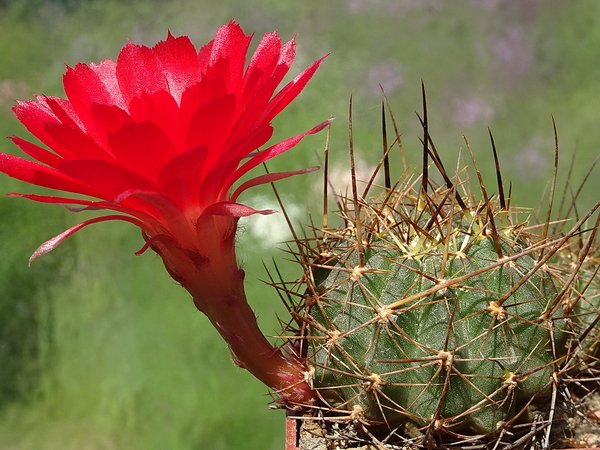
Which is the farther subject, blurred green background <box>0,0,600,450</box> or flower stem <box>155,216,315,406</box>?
blurred green background <box>0,0,600,450</box>

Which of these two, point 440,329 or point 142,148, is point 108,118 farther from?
point 440,329

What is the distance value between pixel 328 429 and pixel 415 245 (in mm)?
149

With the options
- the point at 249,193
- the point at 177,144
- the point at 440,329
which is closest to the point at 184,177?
the point at 177,144

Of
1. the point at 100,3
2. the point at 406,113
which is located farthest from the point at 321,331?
the point at 100,3

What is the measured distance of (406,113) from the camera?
1.35 meters

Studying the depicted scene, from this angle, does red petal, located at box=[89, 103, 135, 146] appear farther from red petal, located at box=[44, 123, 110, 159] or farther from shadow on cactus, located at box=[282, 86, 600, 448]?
shadow on cactus, located at box=[282, 86, 600, 448]

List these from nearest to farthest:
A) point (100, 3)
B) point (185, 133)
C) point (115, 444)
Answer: point (185, 133), point (115, 444), point (100, 3)

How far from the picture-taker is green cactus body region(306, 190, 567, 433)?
379mm

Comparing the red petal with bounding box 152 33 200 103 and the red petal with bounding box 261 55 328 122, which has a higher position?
the red petal with bounding box 152 33 200 103

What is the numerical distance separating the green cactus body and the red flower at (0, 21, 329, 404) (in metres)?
0.06

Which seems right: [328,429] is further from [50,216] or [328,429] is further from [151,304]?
[50,216]

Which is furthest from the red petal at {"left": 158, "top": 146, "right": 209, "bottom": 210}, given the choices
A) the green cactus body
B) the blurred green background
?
the blurred green background

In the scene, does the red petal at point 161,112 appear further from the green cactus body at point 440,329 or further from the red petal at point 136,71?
the green cactus body at point 440,329

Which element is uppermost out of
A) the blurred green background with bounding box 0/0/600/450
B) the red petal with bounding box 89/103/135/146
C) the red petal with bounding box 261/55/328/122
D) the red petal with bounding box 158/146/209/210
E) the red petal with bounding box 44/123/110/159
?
the blurred green background with bounding box 0/0/600/450
